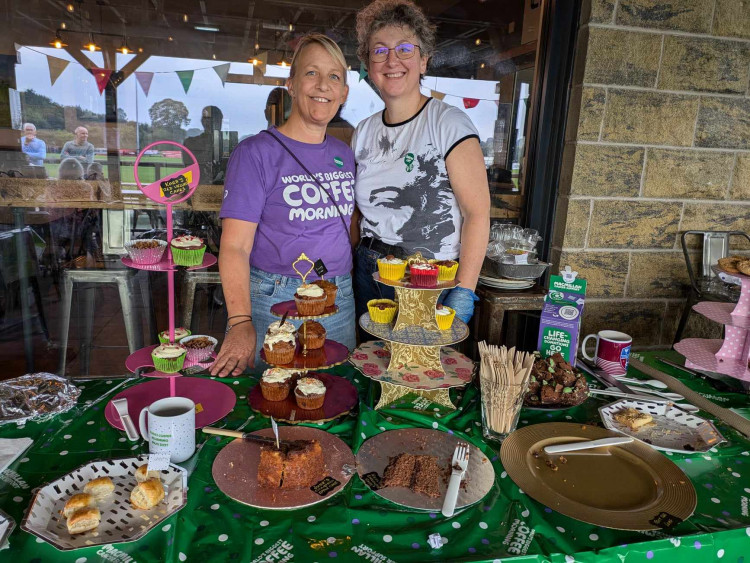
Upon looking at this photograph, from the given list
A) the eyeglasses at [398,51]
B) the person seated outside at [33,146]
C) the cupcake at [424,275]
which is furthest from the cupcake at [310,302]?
the person seated outside at [33,146]

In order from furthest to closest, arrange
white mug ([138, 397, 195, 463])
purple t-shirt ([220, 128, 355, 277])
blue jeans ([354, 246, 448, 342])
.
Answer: blue jeans ([354, 246, 448, 342]) → purple t-shirt ([220, 128, 355, 277]) → white mug ([138, 397, 195, 463])

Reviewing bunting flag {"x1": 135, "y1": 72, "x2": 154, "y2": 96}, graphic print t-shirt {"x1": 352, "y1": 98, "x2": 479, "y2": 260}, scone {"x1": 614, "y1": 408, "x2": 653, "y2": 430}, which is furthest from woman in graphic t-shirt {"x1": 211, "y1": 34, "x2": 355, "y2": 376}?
bunting flag {"x1": 135, "y1": 72, "x2": 154, "y2": 96}

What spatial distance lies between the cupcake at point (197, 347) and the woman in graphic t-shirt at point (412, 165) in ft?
2.78

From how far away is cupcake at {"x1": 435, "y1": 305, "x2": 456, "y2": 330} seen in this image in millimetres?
1640

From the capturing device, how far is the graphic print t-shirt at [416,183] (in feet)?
6.95

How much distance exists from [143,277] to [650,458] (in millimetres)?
3434

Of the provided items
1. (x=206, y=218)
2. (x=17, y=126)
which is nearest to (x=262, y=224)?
(x=206, y=218)

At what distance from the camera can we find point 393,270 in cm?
167

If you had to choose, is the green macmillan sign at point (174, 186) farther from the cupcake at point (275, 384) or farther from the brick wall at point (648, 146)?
the brick wall at point (648, 146)

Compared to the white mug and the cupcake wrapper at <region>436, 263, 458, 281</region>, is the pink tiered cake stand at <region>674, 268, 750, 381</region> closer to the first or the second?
the cupcake wrapper at <region>436, 263, 458, 281</region>

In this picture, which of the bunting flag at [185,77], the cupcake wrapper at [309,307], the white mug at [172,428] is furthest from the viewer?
the bunting flag at [185,77]

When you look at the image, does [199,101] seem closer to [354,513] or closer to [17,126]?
[17,126]

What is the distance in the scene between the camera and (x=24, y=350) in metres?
3.73

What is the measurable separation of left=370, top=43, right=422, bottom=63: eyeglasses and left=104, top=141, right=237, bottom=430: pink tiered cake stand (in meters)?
0.94
